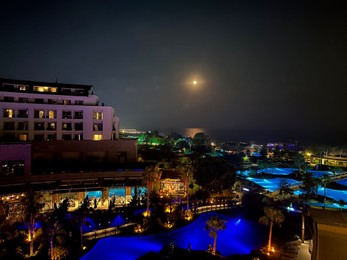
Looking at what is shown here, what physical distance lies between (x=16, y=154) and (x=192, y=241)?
76.9ft

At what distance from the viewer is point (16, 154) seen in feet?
104

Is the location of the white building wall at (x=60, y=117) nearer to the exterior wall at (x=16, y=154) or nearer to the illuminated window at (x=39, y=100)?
the illuminated window at (x=39, y=100)

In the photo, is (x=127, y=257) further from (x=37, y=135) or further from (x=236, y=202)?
(x=37, y=135)

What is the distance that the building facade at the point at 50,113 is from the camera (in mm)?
41844

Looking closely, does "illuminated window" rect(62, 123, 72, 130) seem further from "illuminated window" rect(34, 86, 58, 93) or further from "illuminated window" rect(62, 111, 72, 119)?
"illuminated window" rect(34, 86, 58, 93)

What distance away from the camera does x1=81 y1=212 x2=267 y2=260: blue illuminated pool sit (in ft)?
74.7

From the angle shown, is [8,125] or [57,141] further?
[8,125]

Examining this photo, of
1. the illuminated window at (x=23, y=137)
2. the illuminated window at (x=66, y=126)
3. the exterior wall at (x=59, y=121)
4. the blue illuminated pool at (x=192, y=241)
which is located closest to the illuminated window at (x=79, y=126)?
the exterior wall at (x=59, y=121)

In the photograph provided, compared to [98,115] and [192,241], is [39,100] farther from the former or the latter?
[192,241]

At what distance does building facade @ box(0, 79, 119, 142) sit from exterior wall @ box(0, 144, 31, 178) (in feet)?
38.0

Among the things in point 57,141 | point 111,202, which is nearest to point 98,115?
point 57,141

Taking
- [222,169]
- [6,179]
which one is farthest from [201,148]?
[6,179]

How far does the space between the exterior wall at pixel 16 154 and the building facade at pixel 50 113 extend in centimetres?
1158

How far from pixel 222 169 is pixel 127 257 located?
19659 millimetres
